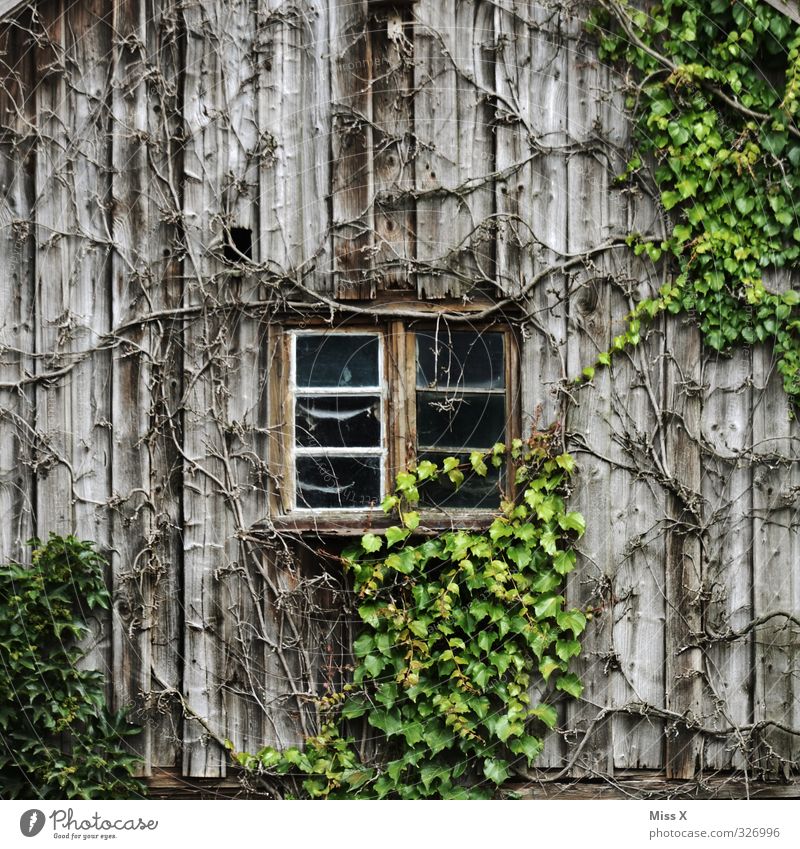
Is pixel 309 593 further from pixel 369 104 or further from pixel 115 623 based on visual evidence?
pixel 369 104

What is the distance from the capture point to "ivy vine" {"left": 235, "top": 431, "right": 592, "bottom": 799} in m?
3.41

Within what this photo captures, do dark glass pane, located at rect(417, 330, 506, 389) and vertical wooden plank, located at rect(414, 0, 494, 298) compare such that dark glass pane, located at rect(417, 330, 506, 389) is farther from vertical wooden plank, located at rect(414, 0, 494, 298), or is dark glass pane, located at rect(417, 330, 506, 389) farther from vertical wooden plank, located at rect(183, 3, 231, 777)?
vertical wooden plank, located at rect(183, 3, 231, 777)

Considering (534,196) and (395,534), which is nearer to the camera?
(395,534)

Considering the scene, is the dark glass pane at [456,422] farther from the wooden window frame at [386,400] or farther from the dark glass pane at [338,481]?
the dark glass pane at [338,481]

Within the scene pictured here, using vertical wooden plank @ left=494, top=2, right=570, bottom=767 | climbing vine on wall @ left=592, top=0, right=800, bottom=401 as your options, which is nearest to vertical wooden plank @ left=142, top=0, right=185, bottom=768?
vertical wooden plank @ left=494, top=2, right=570, bottom=767

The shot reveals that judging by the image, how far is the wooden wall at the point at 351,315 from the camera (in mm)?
3502

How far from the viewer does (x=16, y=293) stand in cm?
361

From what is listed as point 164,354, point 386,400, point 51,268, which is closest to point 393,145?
point 386,400

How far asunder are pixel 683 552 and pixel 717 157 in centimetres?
168

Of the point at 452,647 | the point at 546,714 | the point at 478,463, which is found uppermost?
the point at 478,463

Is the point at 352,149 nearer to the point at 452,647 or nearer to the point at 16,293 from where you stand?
the point at 16,293

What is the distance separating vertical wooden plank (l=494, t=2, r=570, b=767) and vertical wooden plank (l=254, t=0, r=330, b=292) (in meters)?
0.75

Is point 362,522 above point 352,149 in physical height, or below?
below

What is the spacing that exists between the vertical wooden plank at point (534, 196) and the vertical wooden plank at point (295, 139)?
2.45 ft
